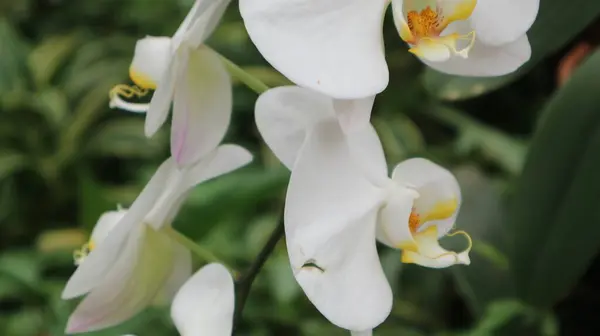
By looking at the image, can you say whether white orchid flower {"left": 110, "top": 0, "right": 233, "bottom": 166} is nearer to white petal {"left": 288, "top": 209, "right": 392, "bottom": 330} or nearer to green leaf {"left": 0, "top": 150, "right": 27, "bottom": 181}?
white petal {"left": 288, "top": 209, "right": 392, "bottom": 330}

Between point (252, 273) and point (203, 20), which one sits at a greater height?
point (203, 20)

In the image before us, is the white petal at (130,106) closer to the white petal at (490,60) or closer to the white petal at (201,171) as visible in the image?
the white petal at (201,171)

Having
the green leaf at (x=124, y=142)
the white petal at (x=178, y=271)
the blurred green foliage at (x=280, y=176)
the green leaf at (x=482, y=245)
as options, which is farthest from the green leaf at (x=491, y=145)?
the white petal at (x=178, y=271)

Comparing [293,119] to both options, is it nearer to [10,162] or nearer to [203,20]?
[203,20]

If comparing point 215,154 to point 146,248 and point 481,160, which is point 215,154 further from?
point 481,160

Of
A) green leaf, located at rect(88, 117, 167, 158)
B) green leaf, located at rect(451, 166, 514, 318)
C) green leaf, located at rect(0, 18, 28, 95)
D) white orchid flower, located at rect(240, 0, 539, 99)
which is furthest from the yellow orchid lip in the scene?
green leaf, located at rect(0, 18, 28, 95)

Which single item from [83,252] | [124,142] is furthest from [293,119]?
[124,142]

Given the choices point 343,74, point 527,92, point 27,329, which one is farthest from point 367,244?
point 527,92
